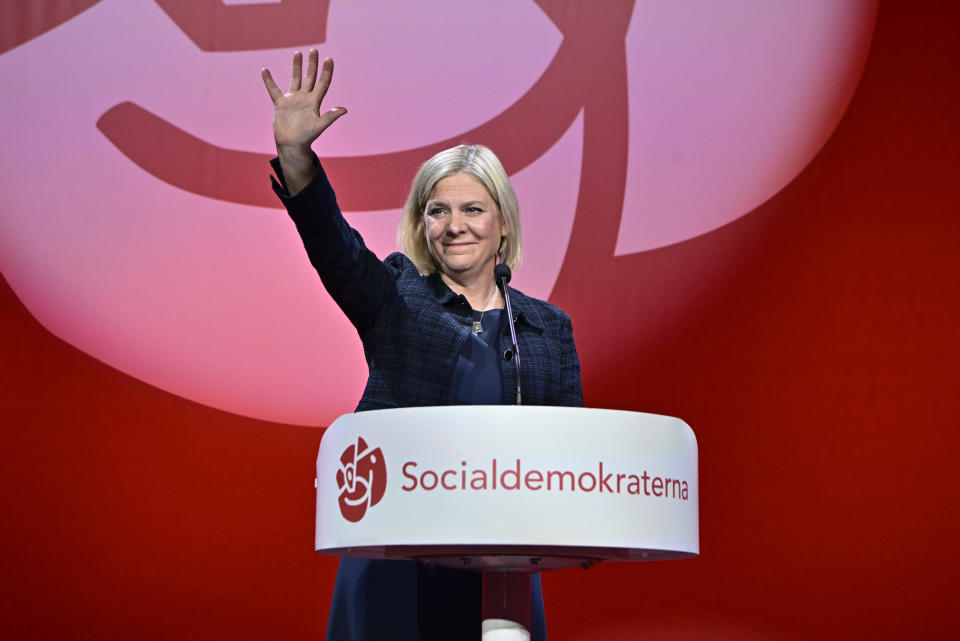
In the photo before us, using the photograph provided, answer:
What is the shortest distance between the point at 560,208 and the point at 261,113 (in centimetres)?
99

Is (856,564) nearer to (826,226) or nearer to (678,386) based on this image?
(678,386)

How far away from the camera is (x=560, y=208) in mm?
3160

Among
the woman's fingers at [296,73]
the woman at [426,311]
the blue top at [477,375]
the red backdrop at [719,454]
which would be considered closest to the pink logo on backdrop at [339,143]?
the red backdrop at [719,454]

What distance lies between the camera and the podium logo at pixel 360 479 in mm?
1182

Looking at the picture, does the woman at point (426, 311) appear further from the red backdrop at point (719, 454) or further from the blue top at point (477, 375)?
the red backdrop at point (719, 454)

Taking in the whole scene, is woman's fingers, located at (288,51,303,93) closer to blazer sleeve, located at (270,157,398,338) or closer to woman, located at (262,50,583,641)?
woman, located at (262,50,583,641)

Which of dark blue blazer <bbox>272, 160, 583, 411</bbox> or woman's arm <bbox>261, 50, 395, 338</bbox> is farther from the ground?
woman's arm <bbox>261, 50, 395, 338</bbox>

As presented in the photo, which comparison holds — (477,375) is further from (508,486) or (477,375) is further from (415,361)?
(508,486)

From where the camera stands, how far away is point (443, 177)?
1881mm

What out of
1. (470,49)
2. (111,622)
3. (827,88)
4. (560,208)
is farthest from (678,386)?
(111,622)

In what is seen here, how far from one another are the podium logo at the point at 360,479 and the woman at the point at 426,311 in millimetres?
403

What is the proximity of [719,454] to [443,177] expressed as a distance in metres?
1.61

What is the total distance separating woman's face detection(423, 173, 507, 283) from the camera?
185 centimetres

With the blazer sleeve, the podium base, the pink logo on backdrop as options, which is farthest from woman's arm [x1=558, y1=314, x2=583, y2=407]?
the pink logo on backdrop
